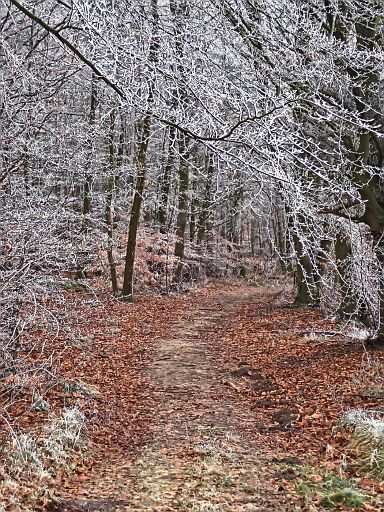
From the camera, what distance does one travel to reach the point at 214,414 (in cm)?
676

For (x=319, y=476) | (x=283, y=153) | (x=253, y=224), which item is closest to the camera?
(x=283, y=153)

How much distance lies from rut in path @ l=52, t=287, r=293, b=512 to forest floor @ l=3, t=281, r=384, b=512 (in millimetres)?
12

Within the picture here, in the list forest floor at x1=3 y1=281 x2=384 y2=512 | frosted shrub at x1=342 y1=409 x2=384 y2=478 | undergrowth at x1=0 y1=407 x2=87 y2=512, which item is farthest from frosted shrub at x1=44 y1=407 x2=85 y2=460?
frosted shrub at x1=342 y1=409 x2=384 y2=478

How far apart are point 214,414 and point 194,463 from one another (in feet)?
4.93

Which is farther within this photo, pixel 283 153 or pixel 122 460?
pixel 122 460

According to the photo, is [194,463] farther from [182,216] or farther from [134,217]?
[182,216]

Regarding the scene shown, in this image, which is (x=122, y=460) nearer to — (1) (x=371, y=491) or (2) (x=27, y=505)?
(2) (x=27, y=505)

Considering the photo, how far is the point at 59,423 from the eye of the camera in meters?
5.78

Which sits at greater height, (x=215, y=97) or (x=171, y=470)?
(x=215, y=97)

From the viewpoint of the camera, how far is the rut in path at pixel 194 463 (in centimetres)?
452

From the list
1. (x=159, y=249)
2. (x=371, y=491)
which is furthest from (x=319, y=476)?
(x=159, y=249)

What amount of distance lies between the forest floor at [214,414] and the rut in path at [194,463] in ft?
0.04

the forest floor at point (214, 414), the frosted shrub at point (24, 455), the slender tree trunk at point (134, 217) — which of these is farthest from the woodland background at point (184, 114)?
the slender tree trunk at point (134, 217)

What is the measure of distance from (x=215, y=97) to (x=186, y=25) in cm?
66
